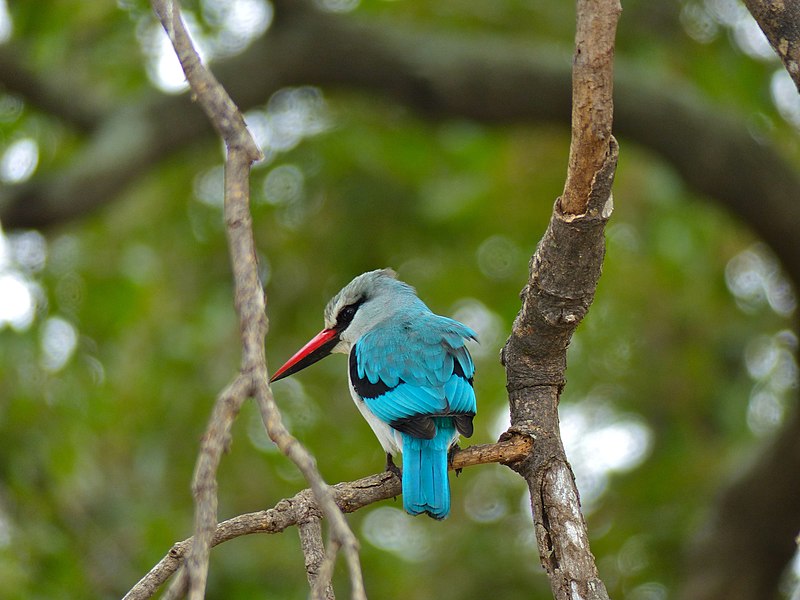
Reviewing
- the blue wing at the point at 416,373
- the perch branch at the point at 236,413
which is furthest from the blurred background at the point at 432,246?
the perch branch at the point at 236,413

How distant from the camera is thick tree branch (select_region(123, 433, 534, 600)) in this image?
6.22 ft

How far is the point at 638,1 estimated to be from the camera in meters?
6.11

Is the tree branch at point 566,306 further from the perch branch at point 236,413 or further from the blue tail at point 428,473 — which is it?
the perch branch at point 236,413

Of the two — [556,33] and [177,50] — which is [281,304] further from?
[177,50]

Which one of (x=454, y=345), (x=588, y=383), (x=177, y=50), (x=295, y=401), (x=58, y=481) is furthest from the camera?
(x=588, y=383)

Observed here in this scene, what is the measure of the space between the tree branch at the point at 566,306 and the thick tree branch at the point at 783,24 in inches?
15.5

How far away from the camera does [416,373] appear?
9.95 ft

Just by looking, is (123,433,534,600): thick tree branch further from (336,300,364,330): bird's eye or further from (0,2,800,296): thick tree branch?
(0,2,800,296): thick tree branch

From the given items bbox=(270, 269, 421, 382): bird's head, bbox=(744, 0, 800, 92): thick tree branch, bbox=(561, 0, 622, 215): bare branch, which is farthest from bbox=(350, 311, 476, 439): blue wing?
bbox=(744, 0, 800, 92): thick tree branch

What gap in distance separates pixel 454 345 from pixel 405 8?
3883 millimetres

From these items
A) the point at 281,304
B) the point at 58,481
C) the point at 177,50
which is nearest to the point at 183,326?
the point at 281,304

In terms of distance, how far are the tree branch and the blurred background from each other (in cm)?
269

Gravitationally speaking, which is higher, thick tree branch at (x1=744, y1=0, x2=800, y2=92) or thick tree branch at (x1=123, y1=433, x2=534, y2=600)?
thick tree branch at (x1=744, y1=0, x2=800, y2=92)

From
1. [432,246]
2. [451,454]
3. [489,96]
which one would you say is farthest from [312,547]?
[489,96]
